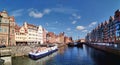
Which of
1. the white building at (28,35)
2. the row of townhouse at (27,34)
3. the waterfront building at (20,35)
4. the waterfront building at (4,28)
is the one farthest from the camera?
the white building at (28,35)

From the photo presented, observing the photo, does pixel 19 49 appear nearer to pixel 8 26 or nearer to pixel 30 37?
pixel 8 26

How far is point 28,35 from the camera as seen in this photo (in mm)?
116250

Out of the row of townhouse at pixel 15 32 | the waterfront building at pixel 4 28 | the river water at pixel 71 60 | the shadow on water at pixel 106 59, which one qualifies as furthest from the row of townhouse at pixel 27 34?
the shadow on water at pixel 106 59

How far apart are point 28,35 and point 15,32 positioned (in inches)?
660

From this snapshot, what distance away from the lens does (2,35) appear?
71000mm

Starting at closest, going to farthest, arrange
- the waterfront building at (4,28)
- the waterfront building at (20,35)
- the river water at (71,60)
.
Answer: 1. the river water at (71,60)
2. the waterfront building at (4,28)
3. the waterfront building at (20,35)

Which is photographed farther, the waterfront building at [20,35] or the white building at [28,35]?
the white building at [28,35]

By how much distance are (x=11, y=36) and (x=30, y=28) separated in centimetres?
4390

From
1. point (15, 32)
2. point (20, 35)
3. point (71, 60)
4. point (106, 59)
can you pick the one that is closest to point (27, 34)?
point (20, 35)

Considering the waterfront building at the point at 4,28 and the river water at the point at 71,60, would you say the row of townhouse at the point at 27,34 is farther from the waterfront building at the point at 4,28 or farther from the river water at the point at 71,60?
the river water at the point at 71,60

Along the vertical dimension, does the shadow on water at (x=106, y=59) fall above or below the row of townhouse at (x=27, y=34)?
below

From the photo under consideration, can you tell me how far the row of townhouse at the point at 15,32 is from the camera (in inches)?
2813

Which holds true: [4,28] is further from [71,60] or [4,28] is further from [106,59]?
[106,59]

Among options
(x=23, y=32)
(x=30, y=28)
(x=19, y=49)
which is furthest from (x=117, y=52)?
(x=30, y=28)
